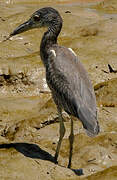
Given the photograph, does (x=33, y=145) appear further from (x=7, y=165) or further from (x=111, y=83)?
(x=111, y=83)

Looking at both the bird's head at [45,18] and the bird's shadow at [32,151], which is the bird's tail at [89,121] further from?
the bird's head at [45,18]

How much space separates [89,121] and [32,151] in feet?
2.95

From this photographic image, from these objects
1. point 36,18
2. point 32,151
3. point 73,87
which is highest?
point 36,18

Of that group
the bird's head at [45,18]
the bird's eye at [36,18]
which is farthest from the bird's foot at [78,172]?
the bird's eye at [36,18]

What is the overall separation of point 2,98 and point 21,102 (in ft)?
2.01

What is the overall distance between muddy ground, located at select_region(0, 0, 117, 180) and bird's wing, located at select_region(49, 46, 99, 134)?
67 cm

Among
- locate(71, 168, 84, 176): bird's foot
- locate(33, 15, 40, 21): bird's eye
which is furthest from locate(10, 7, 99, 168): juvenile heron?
locate(71, 168, 84, 176): bird's foot

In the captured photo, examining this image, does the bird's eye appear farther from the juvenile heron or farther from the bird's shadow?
the bird's shadow

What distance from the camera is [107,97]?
27.0ft

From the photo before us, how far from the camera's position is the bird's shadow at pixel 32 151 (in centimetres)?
616

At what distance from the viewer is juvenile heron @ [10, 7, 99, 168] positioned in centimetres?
604

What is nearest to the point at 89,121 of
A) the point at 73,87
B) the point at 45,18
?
the point at 73,87

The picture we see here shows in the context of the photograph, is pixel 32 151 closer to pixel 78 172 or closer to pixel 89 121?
pixel 78 172

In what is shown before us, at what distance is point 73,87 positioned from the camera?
6254mm
